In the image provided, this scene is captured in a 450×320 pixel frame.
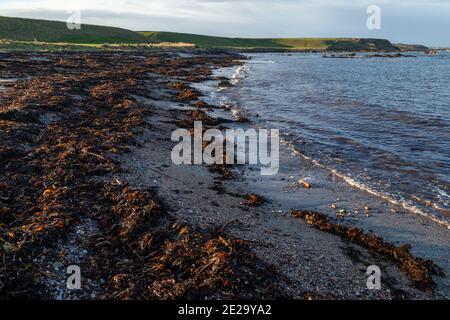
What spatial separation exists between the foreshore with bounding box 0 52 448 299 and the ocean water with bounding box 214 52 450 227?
2.56 meters

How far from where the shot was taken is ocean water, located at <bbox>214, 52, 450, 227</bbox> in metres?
12.4

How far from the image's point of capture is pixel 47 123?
651 inches

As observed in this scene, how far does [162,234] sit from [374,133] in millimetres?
15743

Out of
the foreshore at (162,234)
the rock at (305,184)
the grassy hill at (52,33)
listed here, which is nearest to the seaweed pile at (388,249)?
the foreshore at (162,234)

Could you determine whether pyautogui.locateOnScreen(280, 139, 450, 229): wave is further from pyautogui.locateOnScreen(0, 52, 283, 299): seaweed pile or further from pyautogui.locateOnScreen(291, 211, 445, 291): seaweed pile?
pyautogui.locateOnScreen(0, 52, 283, 299): seaweed pile

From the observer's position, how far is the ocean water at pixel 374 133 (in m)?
12.4

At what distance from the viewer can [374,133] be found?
66.5 ft

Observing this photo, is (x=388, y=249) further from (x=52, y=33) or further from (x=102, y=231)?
(x=52, y=33)

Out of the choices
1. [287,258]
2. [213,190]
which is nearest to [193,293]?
[287,258]

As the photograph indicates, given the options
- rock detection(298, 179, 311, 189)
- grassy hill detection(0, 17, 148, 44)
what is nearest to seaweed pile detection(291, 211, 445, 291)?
rock detection(298, 179, 311, 189)

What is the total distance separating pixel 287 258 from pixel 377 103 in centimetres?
2630

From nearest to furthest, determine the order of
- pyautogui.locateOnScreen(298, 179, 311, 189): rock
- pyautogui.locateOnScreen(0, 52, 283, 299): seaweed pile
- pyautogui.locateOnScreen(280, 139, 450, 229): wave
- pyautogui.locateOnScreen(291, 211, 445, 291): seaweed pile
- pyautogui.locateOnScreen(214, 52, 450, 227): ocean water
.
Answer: pyautogui.locateOnScreen(0, 52, 283, 299): seaweed pile
pyautogui.locateOnScreen(291, 211, 445, 291): seaweed pile
pyautogui.locateOnScreen(280, 139, 450, 229): wave
pyautogui.locateOnScreen(298, 179, 311, 189): rock
pyautogui.locateOnScreen(214, 52, 450, 227): ocean water

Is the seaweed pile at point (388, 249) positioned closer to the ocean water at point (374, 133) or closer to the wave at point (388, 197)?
the wave at point (388, 197)

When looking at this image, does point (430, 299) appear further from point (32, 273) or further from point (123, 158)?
point (123, 158)
